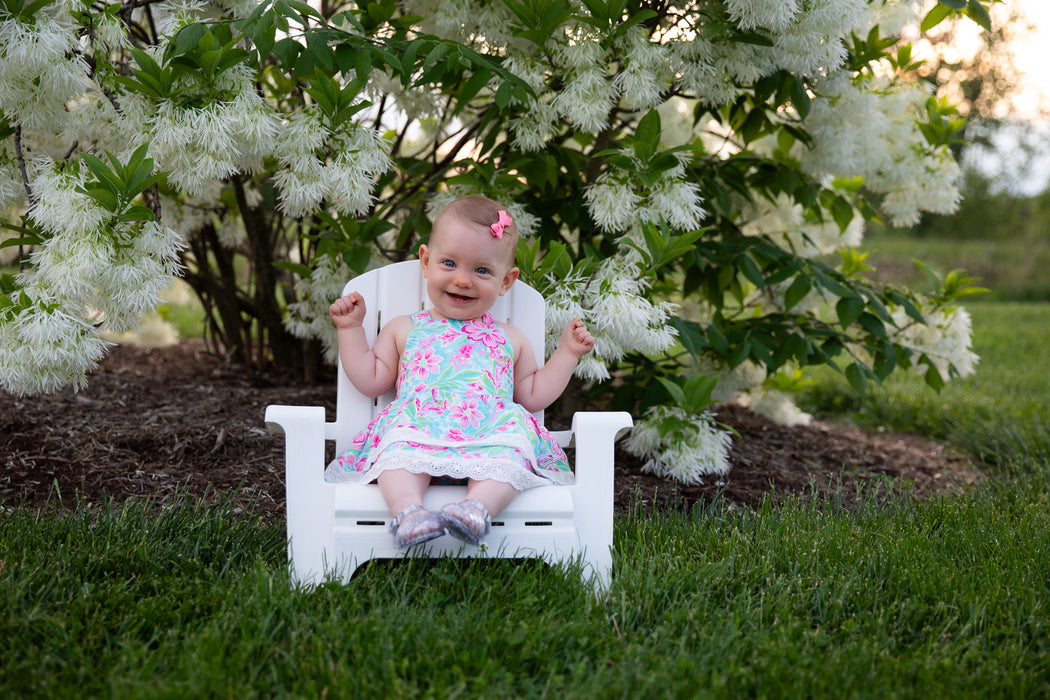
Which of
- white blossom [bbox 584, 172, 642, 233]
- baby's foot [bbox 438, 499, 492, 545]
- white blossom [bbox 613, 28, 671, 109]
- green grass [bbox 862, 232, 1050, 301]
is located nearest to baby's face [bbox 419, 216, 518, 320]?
white blossom [bbox 584, 172, 642, 233]

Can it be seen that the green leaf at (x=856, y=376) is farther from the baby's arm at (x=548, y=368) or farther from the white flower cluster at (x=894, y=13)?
the baby's arm at (x=548, y=368)

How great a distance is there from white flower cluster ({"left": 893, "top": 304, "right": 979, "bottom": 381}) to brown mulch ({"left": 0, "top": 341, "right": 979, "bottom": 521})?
0.53 m

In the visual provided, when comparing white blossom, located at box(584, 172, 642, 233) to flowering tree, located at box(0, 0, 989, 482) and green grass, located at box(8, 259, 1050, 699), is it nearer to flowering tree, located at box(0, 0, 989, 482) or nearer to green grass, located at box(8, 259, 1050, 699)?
flowering tree, located at box(0, 0, 989, 482)

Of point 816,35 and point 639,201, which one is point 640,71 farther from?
point 816,35

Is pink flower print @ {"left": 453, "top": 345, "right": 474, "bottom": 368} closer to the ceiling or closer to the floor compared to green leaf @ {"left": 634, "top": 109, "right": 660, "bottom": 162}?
closer to the floor

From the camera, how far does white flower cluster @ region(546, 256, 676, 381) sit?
99.4 inches

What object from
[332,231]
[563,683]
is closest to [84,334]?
[332,231]

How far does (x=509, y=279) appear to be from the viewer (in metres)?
2.65

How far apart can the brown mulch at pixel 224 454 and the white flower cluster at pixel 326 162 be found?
40.5 inches

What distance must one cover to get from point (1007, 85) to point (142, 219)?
2195 cm

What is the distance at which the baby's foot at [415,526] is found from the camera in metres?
1.97

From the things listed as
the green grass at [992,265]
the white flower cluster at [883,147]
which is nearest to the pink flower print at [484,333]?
the white flower cluster at [883,147]

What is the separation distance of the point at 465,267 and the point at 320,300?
1035 millimetres

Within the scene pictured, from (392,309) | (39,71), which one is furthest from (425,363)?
(39,71)
